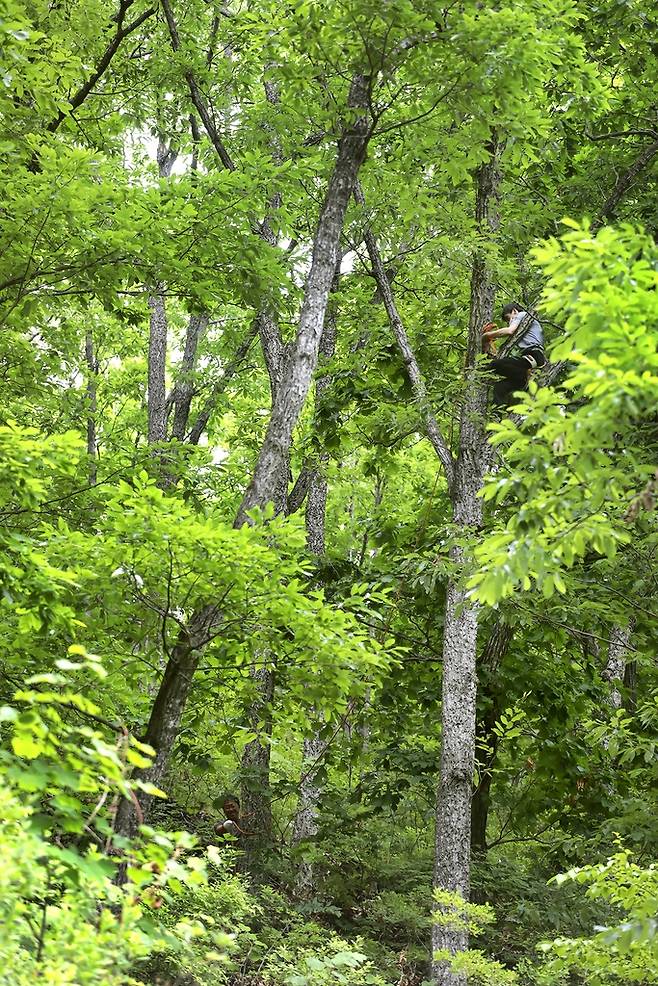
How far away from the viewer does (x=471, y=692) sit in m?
7.98

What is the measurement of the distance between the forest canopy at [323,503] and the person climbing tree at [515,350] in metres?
0.04

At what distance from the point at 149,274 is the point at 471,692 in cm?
459

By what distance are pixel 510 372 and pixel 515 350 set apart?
24 cm

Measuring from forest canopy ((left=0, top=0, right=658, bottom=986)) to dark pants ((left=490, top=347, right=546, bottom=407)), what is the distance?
0.05 meters

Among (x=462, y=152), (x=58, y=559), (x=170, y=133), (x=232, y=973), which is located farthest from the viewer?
(x=170, y=133)

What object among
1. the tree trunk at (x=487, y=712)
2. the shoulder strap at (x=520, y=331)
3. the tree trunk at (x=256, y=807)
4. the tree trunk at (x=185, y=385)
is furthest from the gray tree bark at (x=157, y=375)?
the shoulder strap at (x=520, y=331)

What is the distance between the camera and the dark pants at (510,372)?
8406 mm

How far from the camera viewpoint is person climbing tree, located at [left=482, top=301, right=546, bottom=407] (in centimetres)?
843

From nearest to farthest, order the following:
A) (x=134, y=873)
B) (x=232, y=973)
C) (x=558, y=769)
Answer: (x=134, y=873), (x=232, y=973), (x=558, y=769)

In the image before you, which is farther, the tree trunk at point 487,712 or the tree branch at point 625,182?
the tree trunk at point 487,712

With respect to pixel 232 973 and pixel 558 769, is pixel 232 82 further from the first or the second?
pixel 232 973

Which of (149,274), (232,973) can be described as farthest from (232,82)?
(232,973)

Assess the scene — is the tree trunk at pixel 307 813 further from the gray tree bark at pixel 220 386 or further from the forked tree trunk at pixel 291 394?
the gray tree bark at pixel 220 386

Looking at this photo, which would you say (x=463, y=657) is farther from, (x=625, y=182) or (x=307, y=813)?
(x=625, y=182)
